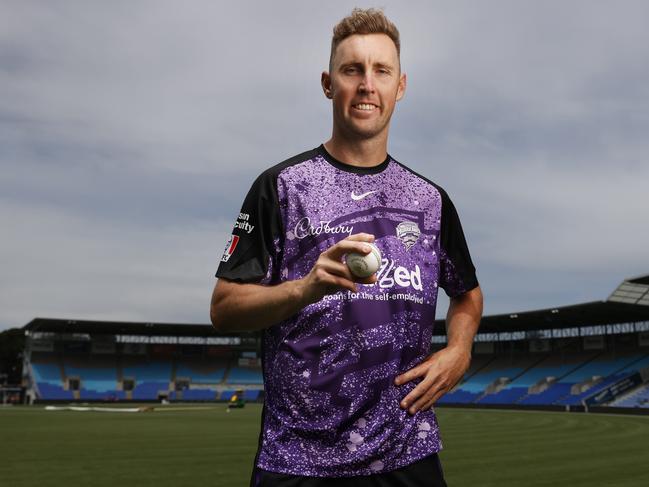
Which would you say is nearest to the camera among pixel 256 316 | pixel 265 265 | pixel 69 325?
pixel 256 316

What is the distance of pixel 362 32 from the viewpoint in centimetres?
281

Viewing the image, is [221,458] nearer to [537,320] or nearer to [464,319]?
[464,319]

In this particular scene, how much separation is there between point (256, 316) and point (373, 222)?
0.65m

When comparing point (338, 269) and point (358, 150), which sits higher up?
point (358, 150)

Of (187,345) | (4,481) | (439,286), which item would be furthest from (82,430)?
(187,345)

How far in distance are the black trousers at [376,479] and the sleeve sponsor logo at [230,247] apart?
847 mm

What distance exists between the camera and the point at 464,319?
3.07 meters

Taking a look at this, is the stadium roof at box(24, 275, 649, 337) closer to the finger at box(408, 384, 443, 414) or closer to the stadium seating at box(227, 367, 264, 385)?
the stadium seating at box(227, 367, 264, 385)

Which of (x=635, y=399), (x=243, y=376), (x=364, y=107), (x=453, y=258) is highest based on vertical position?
(x=364, y=107)

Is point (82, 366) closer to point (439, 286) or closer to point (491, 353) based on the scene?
point (491, 353)

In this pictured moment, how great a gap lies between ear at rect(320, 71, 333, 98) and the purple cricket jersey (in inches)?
11.5

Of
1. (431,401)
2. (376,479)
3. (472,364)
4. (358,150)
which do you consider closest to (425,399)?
(431,401)

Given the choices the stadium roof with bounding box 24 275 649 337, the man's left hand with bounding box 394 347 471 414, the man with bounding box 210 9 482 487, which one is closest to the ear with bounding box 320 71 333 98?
the man with bounding box 210 9 482 487

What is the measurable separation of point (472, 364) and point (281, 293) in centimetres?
6904
